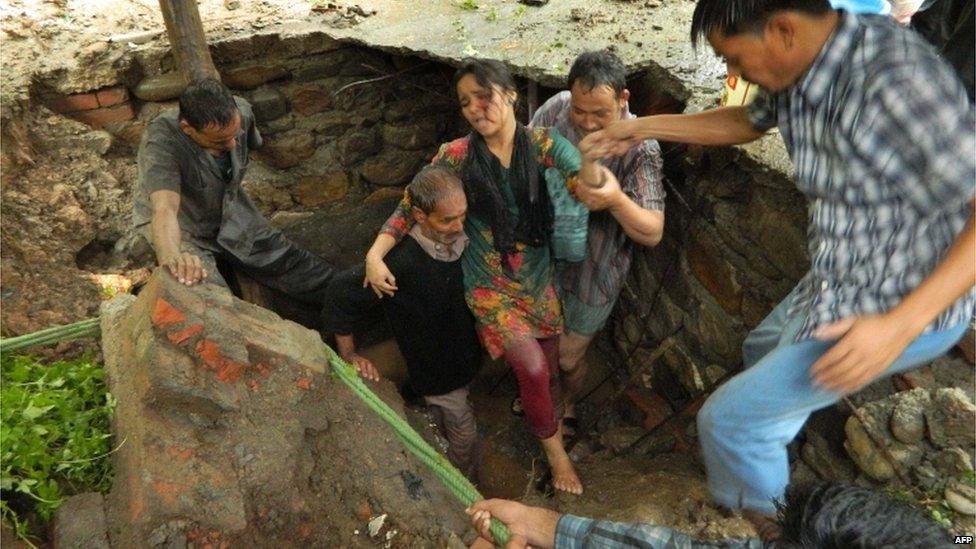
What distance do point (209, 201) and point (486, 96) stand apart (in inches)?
62.0

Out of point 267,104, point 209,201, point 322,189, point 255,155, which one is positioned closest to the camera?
point 209,201

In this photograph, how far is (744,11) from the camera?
1.40 m

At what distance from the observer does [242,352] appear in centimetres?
197

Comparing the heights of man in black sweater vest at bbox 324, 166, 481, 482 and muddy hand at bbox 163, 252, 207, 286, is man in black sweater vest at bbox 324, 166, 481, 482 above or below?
below

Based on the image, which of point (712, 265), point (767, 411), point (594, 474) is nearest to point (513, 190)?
point (712, 265)

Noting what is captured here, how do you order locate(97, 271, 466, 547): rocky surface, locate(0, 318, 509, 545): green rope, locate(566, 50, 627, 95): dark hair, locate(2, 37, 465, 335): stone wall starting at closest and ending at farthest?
locate(97, 271, 466, 547): rocky surface
locate(0, 318, 509, 545): green rope
locate(566, 50, 627, 95): dark hair
locate(2, 37, 465, 335): stone wall

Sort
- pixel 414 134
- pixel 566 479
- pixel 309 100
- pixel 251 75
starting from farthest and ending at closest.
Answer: pixel 414 134
pixel 309 100
pixel 251 75
pixel 566 479

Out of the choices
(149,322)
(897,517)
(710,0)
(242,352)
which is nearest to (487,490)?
(242,352)

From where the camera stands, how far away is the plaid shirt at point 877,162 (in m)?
1.24

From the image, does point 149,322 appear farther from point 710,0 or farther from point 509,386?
point 509,386

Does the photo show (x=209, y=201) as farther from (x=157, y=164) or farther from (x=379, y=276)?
(x=379, y=276)

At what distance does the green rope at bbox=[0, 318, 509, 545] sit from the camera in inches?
78.5

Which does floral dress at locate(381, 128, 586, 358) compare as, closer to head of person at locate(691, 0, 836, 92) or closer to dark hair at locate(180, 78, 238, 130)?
dark hair at locate(180, 78, 238, 130)

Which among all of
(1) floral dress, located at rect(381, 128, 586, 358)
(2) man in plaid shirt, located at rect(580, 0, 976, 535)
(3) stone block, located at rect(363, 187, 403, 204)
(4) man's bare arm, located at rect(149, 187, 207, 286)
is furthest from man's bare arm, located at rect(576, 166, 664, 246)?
(3) stone block, located at rect(363, 187, 403, 204)
